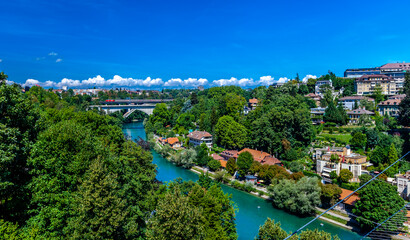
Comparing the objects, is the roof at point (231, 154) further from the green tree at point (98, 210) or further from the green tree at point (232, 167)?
the green tree at point (98, 210)

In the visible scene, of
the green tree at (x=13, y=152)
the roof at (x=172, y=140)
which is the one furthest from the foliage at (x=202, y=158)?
the green tree at (x=13, y=152)

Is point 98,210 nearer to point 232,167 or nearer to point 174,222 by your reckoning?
point 174,222

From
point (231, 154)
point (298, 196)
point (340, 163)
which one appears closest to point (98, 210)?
point (298, 196)

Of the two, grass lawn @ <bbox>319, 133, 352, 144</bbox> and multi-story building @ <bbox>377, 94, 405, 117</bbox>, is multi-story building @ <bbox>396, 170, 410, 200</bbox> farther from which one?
multi-story building @ <bbox>377, 94, 405, 117</bbox>

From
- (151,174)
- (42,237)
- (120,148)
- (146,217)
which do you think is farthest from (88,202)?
(120,148)

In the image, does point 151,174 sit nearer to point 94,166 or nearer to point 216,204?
point 216,204

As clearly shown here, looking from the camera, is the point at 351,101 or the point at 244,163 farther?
the point at 351,101
